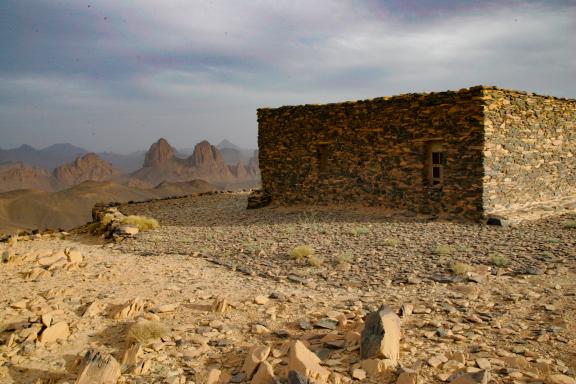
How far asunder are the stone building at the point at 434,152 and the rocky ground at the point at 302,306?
6.03 ft

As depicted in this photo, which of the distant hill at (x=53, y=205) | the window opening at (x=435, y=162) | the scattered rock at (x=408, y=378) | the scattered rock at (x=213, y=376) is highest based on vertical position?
the window opening at (x=435, y=162)

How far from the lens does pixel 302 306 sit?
6.09 m

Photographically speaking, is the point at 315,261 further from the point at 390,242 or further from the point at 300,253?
the point at 390,242

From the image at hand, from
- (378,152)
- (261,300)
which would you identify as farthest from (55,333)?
(378,152)

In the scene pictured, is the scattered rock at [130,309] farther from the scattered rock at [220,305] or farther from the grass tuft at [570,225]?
the grass tuft at [570,225]

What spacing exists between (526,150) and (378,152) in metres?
4.33

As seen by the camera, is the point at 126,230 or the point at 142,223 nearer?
the point at 126,230

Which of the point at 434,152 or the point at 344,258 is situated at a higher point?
the point at 434,152

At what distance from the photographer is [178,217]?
15.9 meters

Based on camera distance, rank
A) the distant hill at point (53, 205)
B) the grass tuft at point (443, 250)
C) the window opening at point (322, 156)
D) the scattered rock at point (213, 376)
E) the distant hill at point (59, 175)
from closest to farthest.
→ the scattered rock at point (213, 376)
the grass tuft at point (443, 250)
the window opening at point (322, 156)
the distant hill at point (53, 205)
the distant hill at point (59, 175)

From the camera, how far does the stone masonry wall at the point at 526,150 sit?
11773 millimetres

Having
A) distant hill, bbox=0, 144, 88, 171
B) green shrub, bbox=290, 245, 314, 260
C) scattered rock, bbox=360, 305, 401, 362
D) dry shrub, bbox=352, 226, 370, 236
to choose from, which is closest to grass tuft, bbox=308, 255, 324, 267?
green shrub, bbox=290, 245, 314, 260

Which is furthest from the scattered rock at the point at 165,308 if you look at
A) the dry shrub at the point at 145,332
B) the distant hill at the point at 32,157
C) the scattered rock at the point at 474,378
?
the distant hill at the point at 32,157

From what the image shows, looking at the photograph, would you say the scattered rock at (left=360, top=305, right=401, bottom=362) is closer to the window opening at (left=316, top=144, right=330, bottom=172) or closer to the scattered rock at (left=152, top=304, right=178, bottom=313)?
the scattered rock at (left=152, top=304, right=178, bottom=313)
